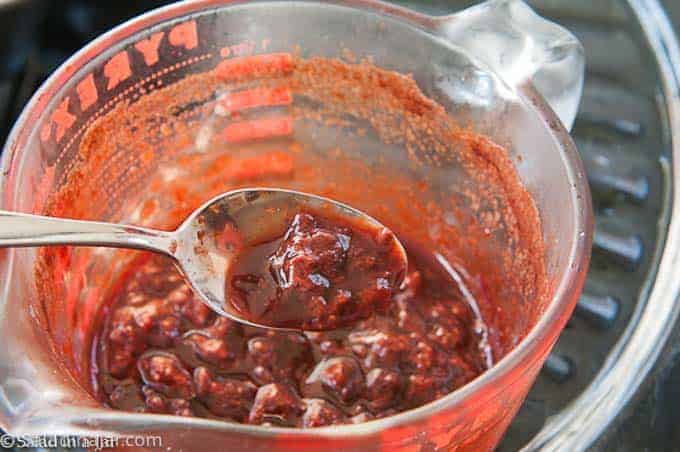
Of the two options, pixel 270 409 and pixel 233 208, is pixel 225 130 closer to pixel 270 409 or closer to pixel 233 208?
pixel 233 208

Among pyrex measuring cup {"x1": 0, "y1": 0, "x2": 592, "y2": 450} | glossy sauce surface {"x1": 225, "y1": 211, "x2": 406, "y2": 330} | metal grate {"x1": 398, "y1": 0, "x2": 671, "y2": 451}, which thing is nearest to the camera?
pyrex measuring cup {"x1": 0, "y1": 0, "x2": 592, "y2": 450}

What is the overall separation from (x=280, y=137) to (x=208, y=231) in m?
0.20

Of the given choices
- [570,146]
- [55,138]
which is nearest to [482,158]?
[570,146]

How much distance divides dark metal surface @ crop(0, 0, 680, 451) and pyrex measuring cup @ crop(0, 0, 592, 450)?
0.28ft

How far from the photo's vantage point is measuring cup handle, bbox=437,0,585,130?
743mm

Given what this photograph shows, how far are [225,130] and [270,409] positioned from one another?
0.95ft

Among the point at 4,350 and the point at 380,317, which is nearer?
the point at 4,350

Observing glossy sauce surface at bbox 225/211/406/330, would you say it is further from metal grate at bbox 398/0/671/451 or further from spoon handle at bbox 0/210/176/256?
metal grate at bbox 398/0/671/451

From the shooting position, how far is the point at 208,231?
0.75 m

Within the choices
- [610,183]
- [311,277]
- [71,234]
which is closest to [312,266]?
[311,277]

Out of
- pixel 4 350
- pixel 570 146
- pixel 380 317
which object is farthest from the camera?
pixel 380 317

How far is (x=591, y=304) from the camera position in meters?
0.89

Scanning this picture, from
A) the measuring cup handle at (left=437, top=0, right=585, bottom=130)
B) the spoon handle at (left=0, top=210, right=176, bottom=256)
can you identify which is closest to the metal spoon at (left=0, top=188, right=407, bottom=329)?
the spoon handle at (left=0, top=210, right=176, bottom=256)

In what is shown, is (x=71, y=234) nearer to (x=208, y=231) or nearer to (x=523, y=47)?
(x=208, y=231)
